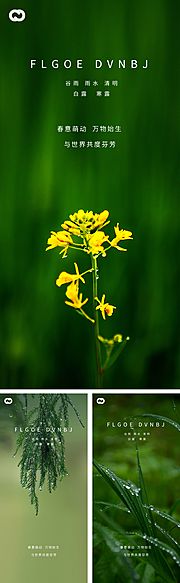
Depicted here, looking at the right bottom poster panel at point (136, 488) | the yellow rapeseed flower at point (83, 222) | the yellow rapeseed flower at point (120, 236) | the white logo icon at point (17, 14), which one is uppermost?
the white logo icon at point (17, 14)

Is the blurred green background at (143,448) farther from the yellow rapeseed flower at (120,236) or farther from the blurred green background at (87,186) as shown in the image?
the yellow rapeseed flower at (120,236)

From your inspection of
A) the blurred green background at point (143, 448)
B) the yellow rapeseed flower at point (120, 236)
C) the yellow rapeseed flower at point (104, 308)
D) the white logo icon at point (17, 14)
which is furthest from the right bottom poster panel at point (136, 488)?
the white logo icon at point (17, 14)

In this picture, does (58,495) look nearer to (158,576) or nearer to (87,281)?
(158,576)

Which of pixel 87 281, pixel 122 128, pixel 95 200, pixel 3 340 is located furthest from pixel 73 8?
pixel 3 340

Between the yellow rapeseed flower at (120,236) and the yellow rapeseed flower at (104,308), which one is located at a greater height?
the yellow rapeseed flower at (120,236)

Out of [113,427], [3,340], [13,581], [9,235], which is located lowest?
[13,581]
